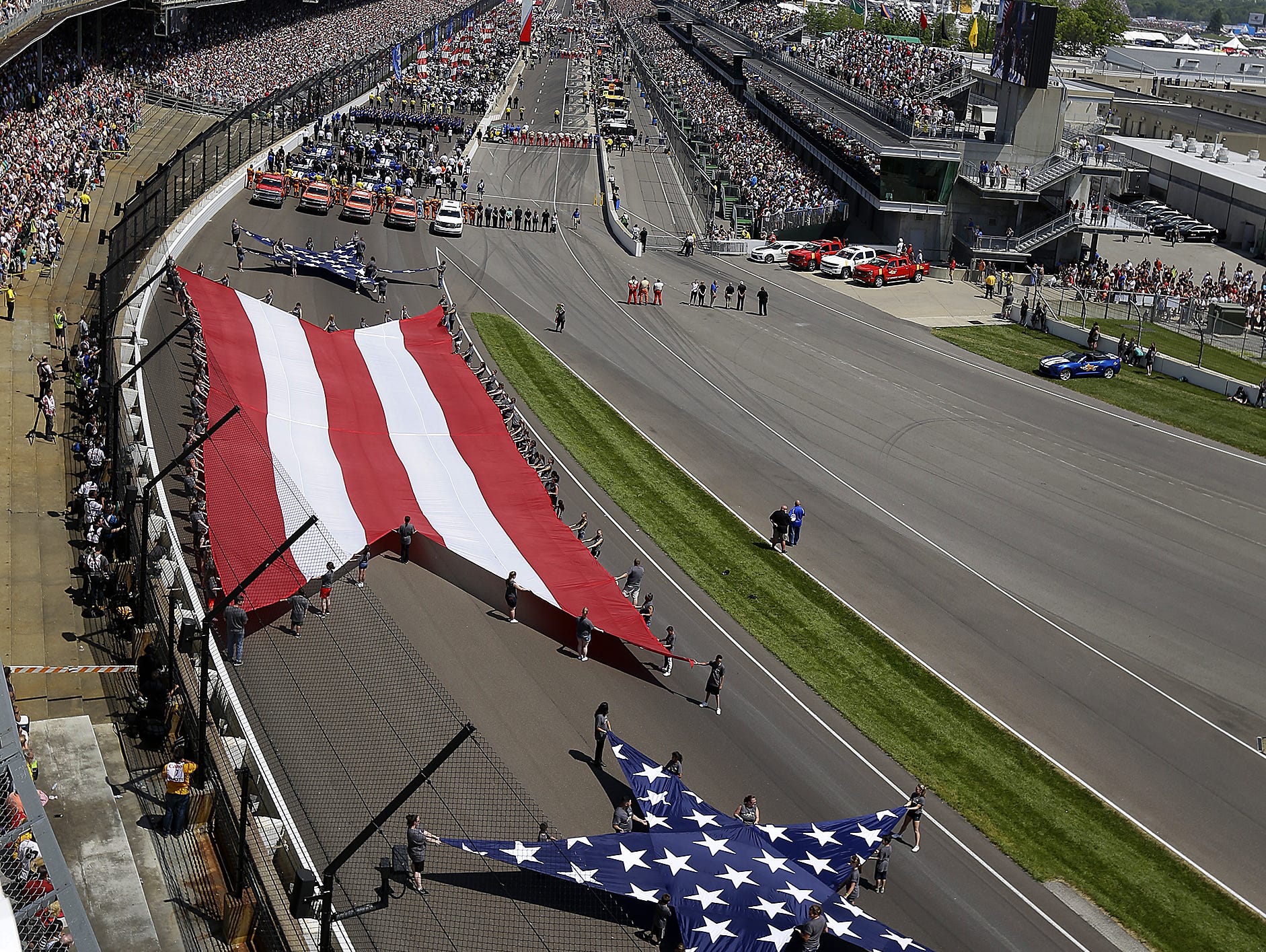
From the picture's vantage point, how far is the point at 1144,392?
47.1m

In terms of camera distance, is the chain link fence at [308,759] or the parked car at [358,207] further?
the parked car at [358,207]

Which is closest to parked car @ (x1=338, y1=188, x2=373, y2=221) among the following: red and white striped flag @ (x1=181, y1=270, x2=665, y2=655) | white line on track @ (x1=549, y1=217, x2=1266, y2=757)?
white line on track @ (x1=549, y1=217, x2=1266, y2=757)

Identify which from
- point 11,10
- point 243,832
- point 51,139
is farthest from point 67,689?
point 11,10

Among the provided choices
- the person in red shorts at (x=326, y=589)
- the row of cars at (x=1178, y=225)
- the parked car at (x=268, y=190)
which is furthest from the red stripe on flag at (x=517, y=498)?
the row of cars at (x=1178, y=225)

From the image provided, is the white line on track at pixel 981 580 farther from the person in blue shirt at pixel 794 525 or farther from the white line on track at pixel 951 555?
the person in blue shirt at pixel 794 525

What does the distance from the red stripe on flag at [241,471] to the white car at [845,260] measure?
3371 centimetres

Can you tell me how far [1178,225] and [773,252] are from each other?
85.8 feet

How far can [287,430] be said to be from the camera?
28.9 m

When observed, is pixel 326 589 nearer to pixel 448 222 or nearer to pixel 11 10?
pixel 448 222

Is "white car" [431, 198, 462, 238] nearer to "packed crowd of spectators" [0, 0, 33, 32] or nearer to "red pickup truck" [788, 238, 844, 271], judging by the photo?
"red pickup truck" [788, 238, 844, 271]

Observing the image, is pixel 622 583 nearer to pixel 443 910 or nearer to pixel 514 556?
pixel 514 556

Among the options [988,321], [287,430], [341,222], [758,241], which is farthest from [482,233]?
[287,430]

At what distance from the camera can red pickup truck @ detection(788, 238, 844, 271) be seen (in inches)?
2448

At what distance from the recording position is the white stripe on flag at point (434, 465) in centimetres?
2608
